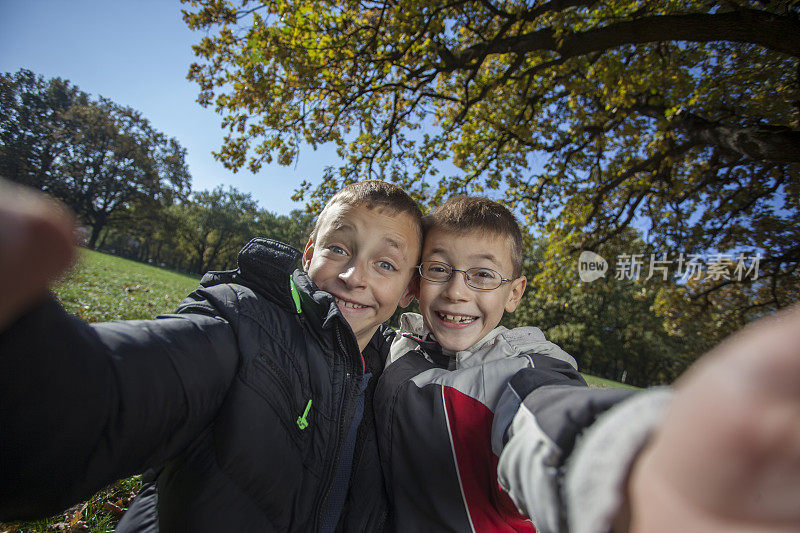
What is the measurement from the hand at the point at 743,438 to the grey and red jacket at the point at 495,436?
0.15 metres

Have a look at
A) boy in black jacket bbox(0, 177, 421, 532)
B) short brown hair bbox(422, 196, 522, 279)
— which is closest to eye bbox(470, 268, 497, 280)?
short brown hair bbox(422, 196, 522, 279)

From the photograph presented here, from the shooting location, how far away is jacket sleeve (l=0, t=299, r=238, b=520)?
0.65 m

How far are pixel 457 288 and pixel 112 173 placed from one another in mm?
43846

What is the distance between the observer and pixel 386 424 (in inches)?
63.5

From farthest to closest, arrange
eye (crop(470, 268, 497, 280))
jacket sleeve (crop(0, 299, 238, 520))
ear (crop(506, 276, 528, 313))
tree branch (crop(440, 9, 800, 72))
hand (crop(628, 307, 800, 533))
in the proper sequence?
tree branch (crop(440, 9, 800, 72)) < ear (crop(506, 276, 528, 313)) < eye (crop(470, 268, 497, 280)) < jacket sleeve (crop(0, 299, 238, 520)) < hand (crop(628, 307, 800, 533))

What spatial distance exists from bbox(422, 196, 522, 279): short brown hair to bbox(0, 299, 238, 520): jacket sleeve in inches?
61.5

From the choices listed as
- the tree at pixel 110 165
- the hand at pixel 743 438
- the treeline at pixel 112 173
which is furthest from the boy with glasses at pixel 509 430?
the tree at pixel 110 165

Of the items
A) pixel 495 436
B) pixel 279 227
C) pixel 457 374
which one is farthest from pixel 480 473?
pixel 279 227

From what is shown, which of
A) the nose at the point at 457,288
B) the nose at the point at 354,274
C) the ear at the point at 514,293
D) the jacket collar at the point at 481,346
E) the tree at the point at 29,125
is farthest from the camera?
the tree at the point at 29,125

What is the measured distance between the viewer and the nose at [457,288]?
6.54ft

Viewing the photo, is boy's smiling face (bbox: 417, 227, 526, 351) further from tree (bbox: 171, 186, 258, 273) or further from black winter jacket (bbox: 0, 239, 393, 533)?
tree (bbox: 171, 186, 258, 273)

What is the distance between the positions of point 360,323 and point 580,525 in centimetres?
138

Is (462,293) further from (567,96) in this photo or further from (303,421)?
(567,96)

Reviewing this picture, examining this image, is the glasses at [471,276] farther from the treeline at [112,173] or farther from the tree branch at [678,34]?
the treeline at [112,173]
